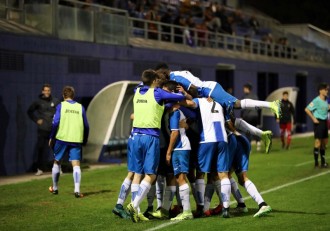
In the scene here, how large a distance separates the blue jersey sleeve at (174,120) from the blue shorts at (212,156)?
548 mm

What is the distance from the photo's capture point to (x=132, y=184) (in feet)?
37.8

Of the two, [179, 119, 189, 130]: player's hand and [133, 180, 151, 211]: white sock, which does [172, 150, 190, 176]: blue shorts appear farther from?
[133, 180, 151, 211]: white sock

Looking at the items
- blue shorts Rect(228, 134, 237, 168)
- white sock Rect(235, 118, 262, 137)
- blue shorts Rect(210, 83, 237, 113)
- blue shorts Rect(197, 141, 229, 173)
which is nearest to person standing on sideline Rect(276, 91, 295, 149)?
white sock Rect(235, 118, 262, 137)

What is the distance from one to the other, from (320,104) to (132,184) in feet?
29.4

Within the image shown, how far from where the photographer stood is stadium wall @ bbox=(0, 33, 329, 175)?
19609 mm

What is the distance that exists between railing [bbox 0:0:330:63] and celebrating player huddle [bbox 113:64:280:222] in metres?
10.2

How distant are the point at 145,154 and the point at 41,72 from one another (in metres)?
10.3

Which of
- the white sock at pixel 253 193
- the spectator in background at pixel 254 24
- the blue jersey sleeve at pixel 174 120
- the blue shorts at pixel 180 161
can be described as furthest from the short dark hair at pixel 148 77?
the spectator in background at pixel 254 24

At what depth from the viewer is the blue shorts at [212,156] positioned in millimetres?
11419

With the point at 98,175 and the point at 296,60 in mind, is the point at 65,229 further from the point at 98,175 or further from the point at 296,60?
the point at 296,60

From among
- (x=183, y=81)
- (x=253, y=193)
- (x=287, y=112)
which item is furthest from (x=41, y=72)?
(x=253, y=193)

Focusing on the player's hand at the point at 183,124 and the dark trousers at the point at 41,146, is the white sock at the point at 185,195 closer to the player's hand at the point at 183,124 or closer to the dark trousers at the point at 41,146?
the player's hand at the point at 183,124

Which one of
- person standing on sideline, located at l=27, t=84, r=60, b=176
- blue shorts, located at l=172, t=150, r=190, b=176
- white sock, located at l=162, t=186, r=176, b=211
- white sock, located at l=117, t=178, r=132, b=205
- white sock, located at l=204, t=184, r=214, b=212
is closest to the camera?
blue shorts, located at l=172, t=150, r=190, b=176

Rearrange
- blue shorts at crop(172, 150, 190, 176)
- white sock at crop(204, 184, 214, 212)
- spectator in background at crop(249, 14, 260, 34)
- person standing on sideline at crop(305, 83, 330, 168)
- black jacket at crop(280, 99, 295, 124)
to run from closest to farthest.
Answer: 1. blue shorts at crop(172, 150, 190, 176)
2. white sock at crop(204, 184, 214, 212)
3. person standing on sideline at crop(305, 83, 330, 168)
4. black jacket at crop(280, 99, 295, 124)
5. spectator in background at crop(249, 14, 260, 34)
